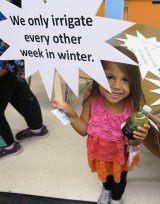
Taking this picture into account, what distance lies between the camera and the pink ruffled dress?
3.30 feet

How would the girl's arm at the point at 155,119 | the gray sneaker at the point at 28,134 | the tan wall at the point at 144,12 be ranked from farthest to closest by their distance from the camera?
the tan wall at the point at 144,12 < the gray sneaker at the point at 28,134 < the girl's arm at the point at 155,119

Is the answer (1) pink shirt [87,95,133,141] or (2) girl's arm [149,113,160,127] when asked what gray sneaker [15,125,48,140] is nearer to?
(1) pink shirt [87,95,133,141]

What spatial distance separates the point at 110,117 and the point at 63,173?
0.69 meters

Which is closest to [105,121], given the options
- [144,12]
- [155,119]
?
[155,119]

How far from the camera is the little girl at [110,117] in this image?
891mm

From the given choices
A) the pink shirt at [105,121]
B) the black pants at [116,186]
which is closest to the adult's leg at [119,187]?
the black pants at [116,186]

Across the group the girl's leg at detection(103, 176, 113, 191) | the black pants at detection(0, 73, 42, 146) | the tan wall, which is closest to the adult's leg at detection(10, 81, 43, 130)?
the black pants at detection(0, 73, 42, 146)

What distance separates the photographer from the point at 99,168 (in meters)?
1.12

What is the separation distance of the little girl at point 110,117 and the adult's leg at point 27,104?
0.71 metres

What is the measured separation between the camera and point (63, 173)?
61.4 inches

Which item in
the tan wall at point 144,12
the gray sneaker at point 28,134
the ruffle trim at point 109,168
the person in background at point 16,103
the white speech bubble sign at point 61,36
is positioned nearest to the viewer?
the white speech bubble sign at point 61,36

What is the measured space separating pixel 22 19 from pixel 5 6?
0.05 meters

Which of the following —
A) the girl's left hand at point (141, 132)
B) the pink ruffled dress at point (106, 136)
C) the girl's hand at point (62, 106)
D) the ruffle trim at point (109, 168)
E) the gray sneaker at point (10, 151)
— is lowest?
the gray sneaker at point (10, 151)

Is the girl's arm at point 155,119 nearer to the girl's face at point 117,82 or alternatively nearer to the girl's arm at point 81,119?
the girl's face at point 117,82
